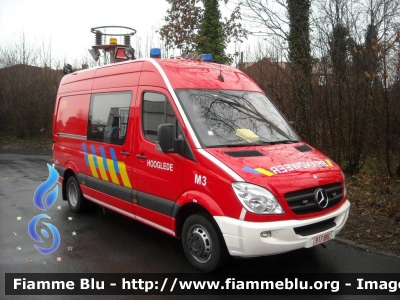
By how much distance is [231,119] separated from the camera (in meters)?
5.00

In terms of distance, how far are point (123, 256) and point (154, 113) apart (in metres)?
1.94

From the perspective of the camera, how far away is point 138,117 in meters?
5.44

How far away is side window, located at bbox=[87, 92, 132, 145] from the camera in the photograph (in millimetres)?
5770

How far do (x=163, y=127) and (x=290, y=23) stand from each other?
6.89m

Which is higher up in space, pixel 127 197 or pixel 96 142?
pixel 96 142

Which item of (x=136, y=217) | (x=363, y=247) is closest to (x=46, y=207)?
(x=136, y=217)

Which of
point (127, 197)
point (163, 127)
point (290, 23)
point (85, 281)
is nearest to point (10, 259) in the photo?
point (85, 281)

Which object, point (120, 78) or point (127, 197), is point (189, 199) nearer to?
point (127, 197)

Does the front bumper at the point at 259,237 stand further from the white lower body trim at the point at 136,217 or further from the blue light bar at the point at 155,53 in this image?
the blue light bar at the point at 155,53

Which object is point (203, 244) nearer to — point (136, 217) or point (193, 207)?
point (193, 207)

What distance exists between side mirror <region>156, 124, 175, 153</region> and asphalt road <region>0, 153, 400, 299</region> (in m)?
1.49

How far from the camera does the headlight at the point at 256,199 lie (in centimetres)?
400

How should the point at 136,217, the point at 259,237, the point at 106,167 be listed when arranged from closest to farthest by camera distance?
the point at 259,237, the point at 136,217, the point at 106,167

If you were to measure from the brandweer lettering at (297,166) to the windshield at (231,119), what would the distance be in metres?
0.60
